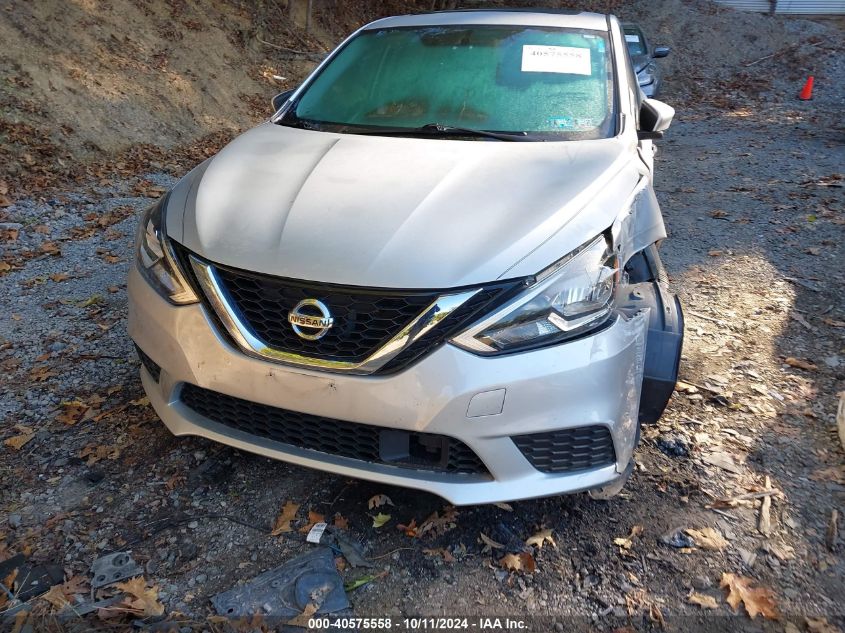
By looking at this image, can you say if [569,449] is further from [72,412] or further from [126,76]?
[126,76]

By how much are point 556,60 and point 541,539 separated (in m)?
2.26

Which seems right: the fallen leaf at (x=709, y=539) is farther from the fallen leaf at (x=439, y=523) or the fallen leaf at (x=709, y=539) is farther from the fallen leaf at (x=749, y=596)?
the fallen leaf at (x=439, y=523)

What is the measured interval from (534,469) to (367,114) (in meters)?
1.94

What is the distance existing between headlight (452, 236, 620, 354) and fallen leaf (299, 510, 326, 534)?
93 centimetres

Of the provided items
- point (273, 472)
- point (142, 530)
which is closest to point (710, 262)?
point (273, 472)

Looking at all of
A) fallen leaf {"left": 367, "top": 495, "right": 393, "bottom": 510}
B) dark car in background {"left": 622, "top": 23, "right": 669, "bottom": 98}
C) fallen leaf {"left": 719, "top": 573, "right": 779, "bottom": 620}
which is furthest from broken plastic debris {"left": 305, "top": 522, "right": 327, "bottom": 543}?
dark car in background {"left": 622, "top": 23, "right": 669, "bottom": 98}

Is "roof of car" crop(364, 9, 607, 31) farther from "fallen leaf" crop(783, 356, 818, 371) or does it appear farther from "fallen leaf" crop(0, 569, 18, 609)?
"fallen leaf" crop(0, 569, 18, 609)

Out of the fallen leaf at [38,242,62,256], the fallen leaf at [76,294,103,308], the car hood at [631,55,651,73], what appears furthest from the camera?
the car hood at [631,55,651,73]

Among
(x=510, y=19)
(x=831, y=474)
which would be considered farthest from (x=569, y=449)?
(x=510, y=19)

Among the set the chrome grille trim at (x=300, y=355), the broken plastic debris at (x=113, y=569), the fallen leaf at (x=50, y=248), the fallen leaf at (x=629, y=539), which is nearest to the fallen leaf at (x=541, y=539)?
the fallen leaf at (x=629, y=539)

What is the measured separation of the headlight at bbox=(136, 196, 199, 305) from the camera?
2.06 metres

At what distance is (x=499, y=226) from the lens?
1968mm

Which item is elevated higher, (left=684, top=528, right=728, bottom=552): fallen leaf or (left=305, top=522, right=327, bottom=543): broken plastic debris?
(left=305, top=522, right=327, bottom=543): broken plastic debris

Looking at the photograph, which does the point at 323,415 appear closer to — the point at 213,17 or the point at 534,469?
the point at 534,469
